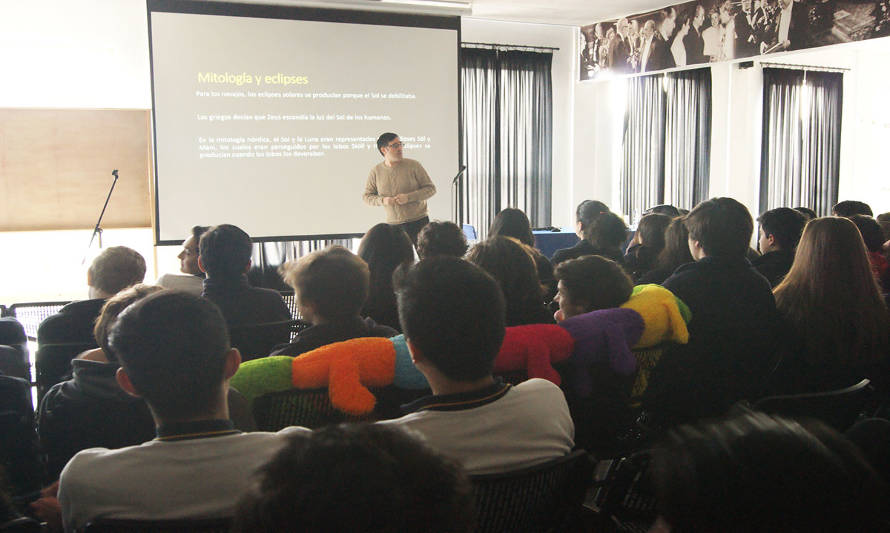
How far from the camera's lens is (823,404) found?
162 centimetres

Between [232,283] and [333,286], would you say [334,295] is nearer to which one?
[333,286]

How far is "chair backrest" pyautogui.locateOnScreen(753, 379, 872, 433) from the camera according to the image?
5.17ft

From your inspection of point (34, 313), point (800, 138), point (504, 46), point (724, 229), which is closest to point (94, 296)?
point (34, 313)

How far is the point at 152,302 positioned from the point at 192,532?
52 centimetres

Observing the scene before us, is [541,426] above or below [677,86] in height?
below

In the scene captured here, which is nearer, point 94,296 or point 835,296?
point 835,296

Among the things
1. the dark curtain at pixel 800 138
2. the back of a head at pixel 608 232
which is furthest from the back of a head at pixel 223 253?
the dark curtain at pixel 800 138

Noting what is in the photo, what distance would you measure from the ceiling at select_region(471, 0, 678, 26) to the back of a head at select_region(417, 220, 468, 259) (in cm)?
446

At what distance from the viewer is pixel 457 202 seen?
7.98 m

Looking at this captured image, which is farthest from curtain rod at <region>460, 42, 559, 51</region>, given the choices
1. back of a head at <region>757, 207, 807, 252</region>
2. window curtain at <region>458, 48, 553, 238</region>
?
back of a head at <region>757, 207, 807, 252</region>

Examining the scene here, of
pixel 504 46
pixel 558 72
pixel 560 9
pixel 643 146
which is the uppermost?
pixel 560 9

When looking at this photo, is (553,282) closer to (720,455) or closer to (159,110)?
(720,455)

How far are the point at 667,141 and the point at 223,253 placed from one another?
681 centimetres

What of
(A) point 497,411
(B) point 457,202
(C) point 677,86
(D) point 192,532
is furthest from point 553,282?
(C) point 677,86
